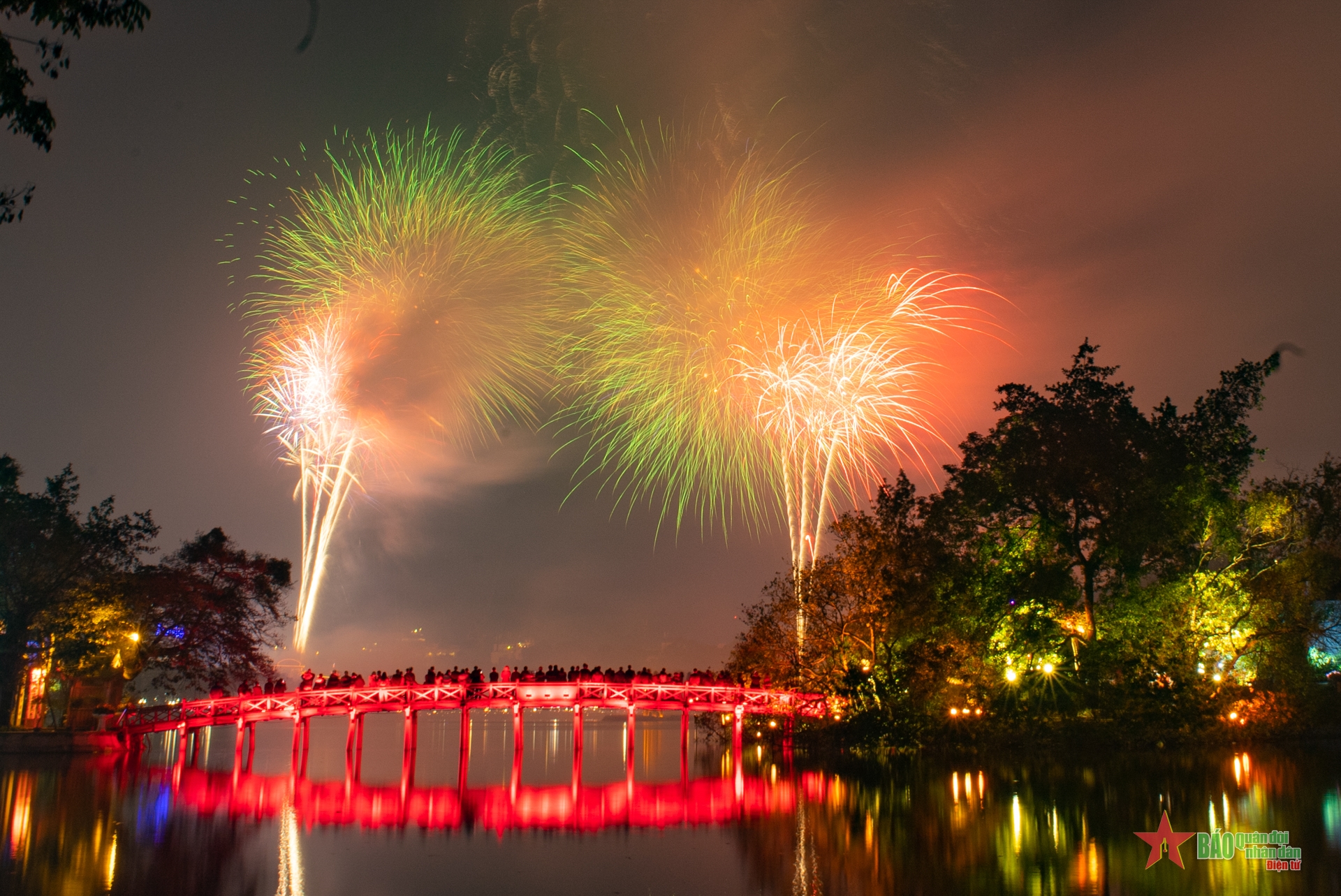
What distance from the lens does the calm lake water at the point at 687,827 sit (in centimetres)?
1572

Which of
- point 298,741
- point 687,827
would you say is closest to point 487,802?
point 687,827

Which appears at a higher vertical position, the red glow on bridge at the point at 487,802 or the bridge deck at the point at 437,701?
the bridge deck at the point at 437,701

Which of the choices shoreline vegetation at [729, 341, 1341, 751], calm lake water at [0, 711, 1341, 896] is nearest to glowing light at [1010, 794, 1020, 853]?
calm lake water at [0, 711, 1341, 896]

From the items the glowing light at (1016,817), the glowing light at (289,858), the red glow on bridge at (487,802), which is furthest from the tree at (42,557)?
the glowing light at (1016,817)

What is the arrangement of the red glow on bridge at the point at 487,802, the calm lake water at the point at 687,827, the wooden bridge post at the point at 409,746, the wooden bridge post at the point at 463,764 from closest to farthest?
the calm lake water at the point at 687,827
the red glow on bridge at the point at 487,802
the wooden bridge post at the point at 463,764
the wooden bridge post at the point at 409,746

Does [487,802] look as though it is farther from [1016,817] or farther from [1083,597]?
[1083,597]

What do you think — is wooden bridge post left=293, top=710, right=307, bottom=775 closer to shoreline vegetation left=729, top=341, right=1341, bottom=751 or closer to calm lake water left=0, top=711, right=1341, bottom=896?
calm lake water left=0, top=711, right=1341, bottom=896

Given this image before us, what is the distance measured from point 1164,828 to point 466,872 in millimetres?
14152

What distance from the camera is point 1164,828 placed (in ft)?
62.8

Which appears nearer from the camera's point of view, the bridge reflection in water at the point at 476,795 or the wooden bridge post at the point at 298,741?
the bridge reflection in water at the point at 476,795

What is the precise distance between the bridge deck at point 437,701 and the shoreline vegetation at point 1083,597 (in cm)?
329

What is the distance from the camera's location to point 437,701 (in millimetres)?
39469

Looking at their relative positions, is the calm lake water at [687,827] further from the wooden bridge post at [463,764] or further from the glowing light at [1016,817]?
the wooden bridge post at [463,764]

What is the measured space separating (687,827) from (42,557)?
36181 mm
